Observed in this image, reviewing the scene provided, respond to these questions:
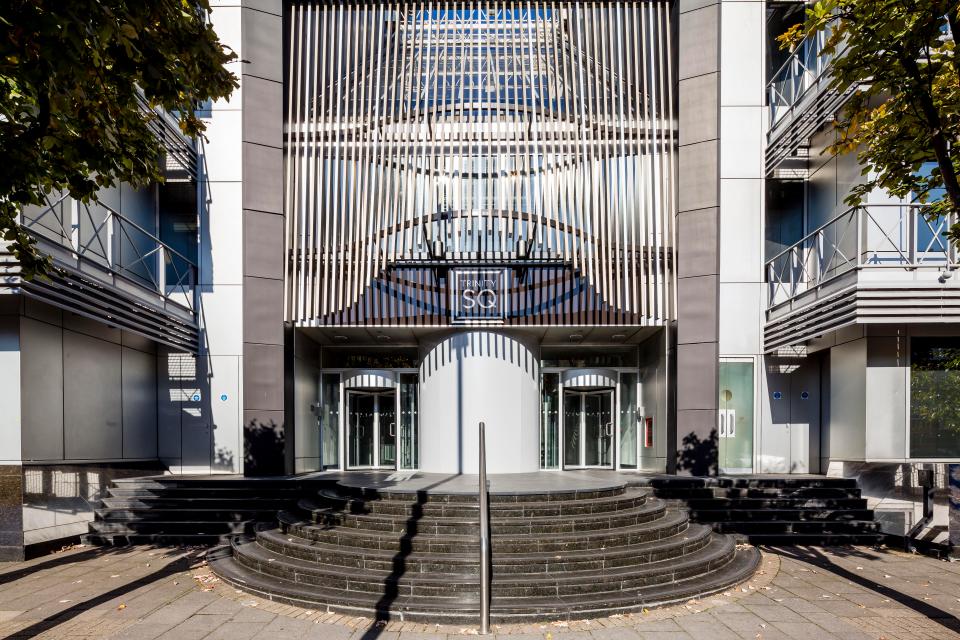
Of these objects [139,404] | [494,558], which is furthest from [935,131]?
[139,404]

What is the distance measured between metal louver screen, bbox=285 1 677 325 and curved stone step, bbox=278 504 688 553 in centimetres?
487

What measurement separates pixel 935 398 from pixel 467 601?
28.3 ft

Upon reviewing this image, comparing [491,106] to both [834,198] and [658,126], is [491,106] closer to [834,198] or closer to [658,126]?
[658,126]

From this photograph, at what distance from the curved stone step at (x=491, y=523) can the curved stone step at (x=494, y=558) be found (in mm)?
401

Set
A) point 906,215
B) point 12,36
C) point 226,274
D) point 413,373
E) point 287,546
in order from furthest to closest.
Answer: point 413,373
point 226,274
point 906,215
point 287,546
point 12,36

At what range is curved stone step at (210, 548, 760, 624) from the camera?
588cm

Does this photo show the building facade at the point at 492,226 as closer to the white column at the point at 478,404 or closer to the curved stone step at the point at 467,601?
the white column at the point at 478,404

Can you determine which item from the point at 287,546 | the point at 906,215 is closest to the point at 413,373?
the point at 287,546

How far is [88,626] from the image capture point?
570cm

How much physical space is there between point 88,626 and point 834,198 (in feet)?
42.5

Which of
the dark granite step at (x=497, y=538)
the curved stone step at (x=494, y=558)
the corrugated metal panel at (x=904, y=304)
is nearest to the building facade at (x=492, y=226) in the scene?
the corrugated metal panel at (x=904, y=304)

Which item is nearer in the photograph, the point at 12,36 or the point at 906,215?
the point at 12,36

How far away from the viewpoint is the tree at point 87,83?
13.6 feet

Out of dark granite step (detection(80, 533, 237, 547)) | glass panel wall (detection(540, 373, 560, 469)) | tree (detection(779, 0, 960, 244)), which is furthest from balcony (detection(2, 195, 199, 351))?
tree (detection(779, 0, 960, 244))
